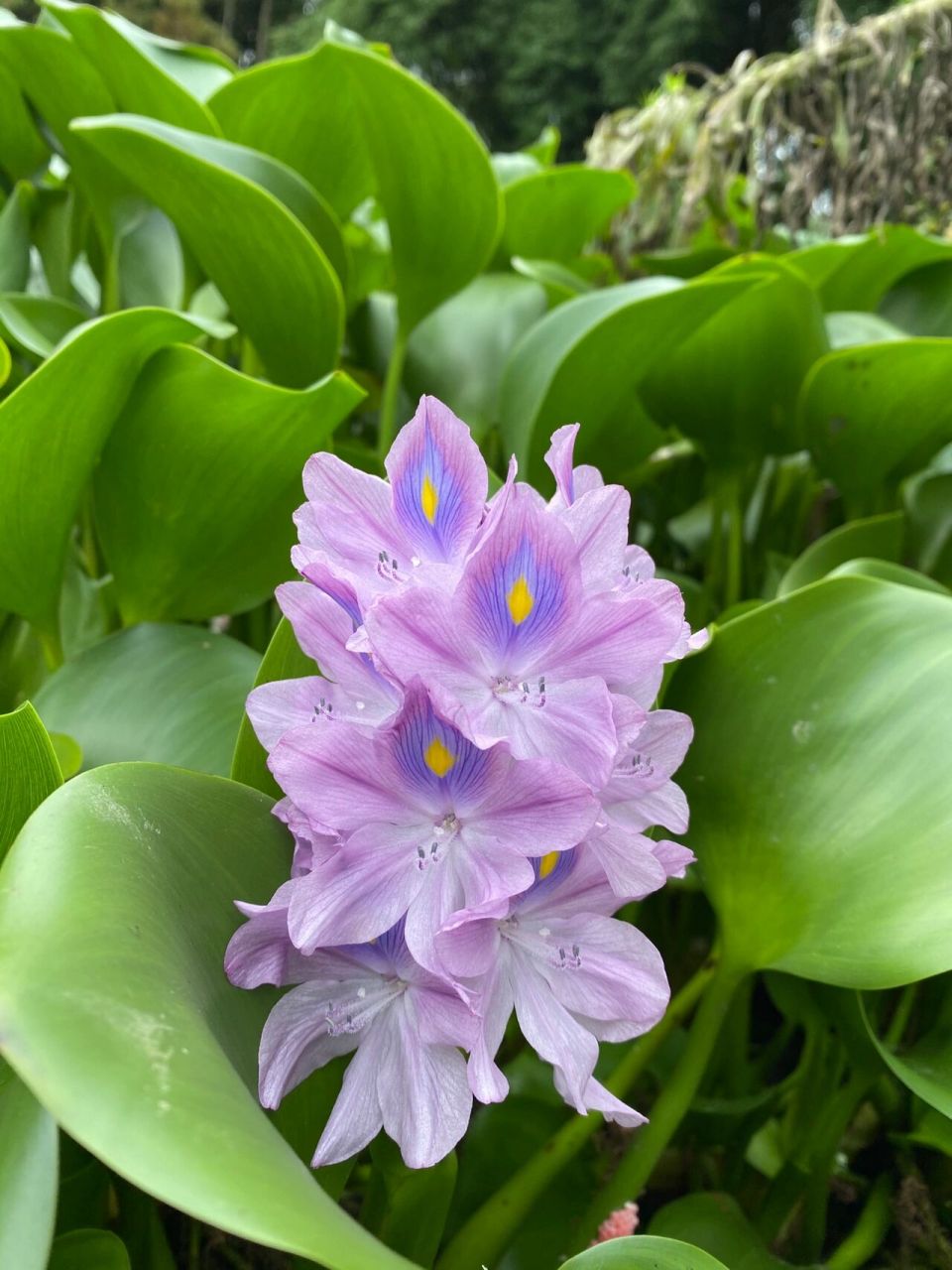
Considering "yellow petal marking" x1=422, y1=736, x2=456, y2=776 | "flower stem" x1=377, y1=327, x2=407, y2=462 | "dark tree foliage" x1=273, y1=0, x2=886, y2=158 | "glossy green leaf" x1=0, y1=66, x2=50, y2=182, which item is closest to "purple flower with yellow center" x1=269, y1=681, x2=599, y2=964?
"yellow petal marking" x1=422, y1=736, x2=456, y2=776

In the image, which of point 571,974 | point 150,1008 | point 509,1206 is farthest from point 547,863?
point 509,1206

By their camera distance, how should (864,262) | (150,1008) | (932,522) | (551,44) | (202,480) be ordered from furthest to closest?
(551,44), (864,262), (932,522), (202,480), (150,1008)

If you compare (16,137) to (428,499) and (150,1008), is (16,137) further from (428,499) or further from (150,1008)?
(150,1008)

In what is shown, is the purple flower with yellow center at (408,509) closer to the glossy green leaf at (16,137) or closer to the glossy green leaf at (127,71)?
the glossy green leaf at (127,71)

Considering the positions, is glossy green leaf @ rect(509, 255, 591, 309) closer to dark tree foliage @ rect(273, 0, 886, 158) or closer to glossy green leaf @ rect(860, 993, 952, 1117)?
glossy green leaf @ rect(860, 993, 952, 1117)

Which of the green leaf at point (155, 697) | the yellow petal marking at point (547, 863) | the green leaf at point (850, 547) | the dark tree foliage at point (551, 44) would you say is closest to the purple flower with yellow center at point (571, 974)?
the yellow petal marking at point (547, 863)

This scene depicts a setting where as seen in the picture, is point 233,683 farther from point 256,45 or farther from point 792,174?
point 256,45

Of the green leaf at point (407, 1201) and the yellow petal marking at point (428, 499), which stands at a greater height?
the yellow petal marking at point (428, 499)

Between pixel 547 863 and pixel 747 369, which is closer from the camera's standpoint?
pixel 547 863
